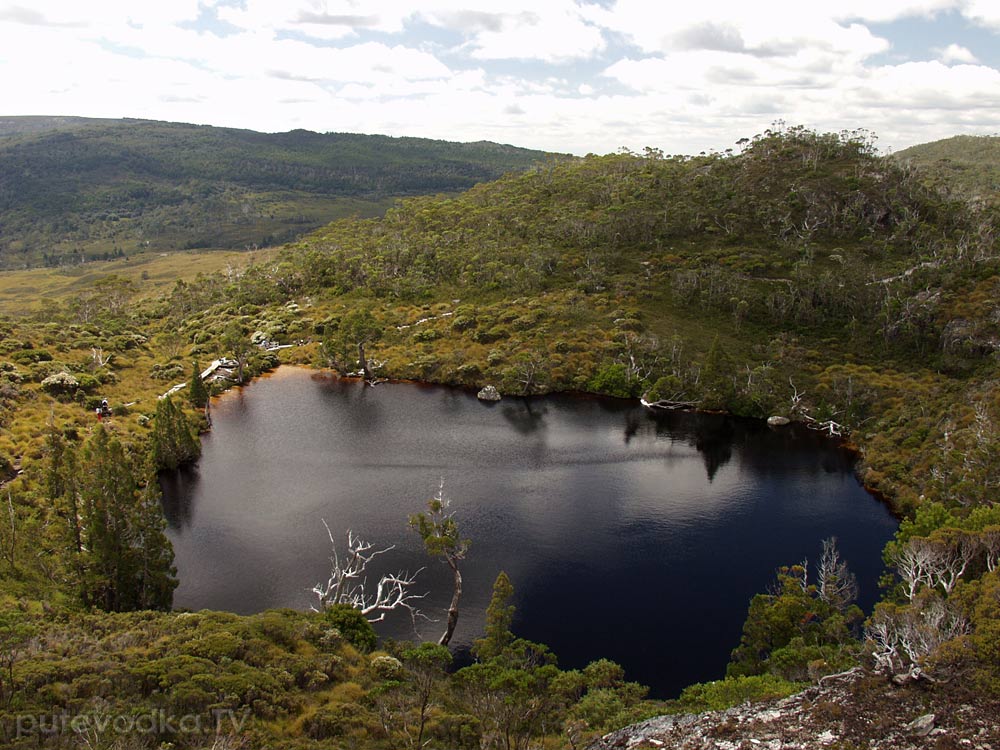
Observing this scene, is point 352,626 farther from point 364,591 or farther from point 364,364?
point 364,364

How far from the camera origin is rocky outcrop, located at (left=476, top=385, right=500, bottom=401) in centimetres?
10766

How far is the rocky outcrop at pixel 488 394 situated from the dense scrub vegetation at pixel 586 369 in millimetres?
3113

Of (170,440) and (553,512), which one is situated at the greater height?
(170,440)

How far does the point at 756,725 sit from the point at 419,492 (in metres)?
46.7

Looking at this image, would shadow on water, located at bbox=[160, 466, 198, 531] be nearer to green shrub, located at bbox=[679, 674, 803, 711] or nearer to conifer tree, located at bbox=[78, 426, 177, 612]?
conifer tree, located at bbox=[78, 426, 177, 612]

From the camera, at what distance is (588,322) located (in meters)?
127

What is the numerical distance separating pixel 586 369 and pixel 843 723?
84841 mm

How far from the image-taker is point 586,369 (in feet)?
370

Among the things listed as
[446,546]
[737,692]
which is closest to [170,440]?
[446,546]

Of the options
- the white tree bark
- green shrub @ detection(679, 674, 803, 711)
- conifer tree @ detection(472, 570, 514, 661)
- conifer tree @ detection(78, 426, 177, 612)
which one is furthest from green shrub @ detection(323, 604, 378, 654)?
green shrub @ detection(679, 674, 803, 711)

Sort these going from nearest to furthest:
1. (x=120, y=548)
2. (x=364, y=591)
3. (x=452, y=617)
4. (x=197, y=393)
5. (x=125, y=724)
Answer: (x=125, y=724), (x=120, y=548), (x=452, y=617), (x=364, y=591), (x=197, y=393)

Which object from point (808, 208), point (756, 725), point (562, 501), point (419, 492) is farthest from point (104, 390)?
point (808, 208)

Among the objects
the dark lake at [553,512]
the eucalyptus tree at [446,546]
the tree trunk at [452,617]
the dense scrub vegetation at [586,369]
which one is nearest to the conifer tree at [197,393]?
the dark lake at [553,512]

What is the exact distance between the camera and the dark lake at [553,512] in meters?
53.1
